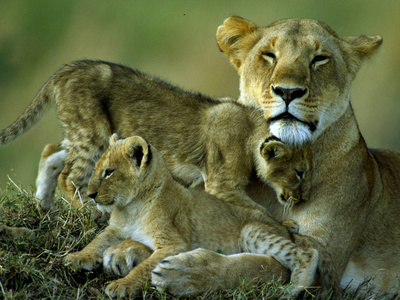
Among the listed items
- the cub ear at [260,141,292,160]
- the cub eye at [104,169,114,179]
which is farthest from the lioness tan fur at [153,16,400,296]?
the cub eye at [104,169,114,179]

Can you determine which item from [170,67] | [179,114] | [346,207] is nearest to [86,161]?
[179,114]

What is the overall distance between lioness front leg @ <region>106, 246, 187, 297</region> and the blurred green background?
666 centimetres

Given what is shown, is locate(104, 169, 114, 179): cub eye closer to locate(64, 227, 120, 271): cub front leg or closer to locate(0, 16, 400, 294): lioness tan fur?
locate(64, 227, 120, 271): cub front leg

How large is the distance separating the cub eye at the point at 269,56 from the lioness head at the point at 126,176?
3.80ft

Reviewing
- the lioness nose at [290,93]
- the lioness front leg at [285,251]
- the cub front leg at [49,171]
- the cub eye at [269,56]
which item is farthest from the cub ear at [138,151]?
the cub front leg at [49,171]

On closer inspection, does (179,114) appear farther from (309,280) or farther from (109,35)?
(109,35)

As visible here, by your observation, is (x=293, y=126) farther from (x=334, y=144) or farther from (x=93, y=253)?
(x=93, y=253)

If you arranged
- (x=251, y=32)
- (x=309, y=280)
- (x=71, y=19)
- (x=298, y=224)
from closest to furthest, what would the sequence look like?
(x=309, y=280)
(x=298, y=224)
(x=251, y=32)
(x=71, y=19)

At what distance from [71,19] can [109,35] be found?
1.32 m

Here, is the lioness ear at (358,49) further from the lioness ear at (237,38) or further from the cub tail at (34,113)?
the cub tail at (34,113)

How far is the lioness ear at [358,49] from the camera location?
6.07m

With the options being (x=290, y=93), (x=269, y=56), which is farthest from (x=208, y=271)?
(x=269, y=56)

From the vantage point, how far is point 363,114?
42.5ft

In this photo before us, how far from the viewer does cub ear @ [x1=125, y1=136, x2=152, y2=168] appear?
17.6 feet
